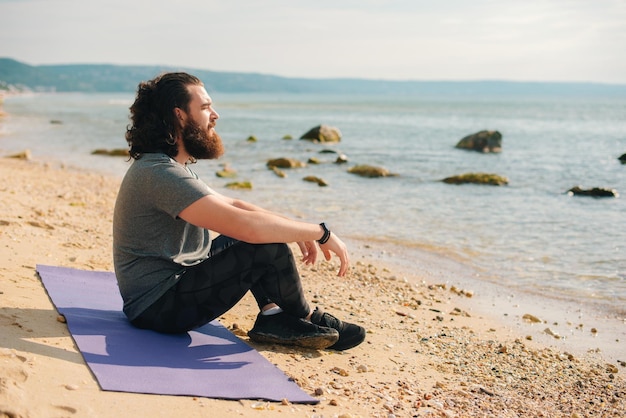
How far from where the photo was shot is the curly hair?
4617 millimetres

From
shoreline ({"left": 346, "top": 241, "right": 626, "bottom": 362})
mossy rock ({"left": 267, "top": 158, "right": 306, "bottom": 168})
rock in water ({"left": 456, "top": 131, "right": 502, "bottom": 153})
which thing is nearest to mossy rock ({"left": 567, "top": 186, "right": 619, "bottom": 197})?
mossy rock ({"left": 267, "top": 158, "right": 306, "bottom": 168})

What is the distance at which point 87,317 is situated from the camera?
5.00 metres

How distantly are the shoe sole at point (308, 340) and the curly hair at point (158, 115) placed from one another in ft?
5.11

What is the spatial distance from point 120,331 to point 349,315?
2.57 m

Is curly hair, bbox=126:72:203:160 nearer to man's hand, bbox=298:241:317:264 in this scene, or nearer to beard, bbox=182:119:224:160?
beard, bbox=182:119:224:160

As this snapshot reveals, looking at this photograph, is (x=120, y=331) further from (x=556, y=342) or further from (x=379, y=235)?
(x=379, y=235)

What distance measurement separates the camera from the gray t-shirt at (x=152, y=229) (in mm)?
4363

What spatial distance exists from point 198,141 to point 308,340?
5.60ft

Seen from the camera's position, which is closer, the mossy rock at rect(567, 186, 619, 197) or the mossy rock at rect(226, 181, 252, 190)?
the mossy rock at rect(226, 181, 252, 190)

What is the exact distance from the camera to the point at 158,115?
15.3 feet

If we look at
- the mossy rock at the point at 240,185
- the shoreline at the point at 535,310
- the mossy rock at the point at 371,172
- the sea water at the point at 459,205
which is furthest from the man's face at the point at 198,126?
Result: the mossy rock at the point at 371,172

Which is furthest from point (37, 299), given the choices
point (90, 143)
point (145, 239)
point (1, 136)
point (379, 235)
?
point (1, 136)

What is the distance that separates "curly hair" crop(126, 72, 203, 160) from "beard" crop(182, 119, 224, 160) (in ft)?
0.26

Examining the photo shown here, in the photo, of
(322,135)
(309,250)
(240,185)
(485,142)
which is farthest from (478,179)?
(322,135)
